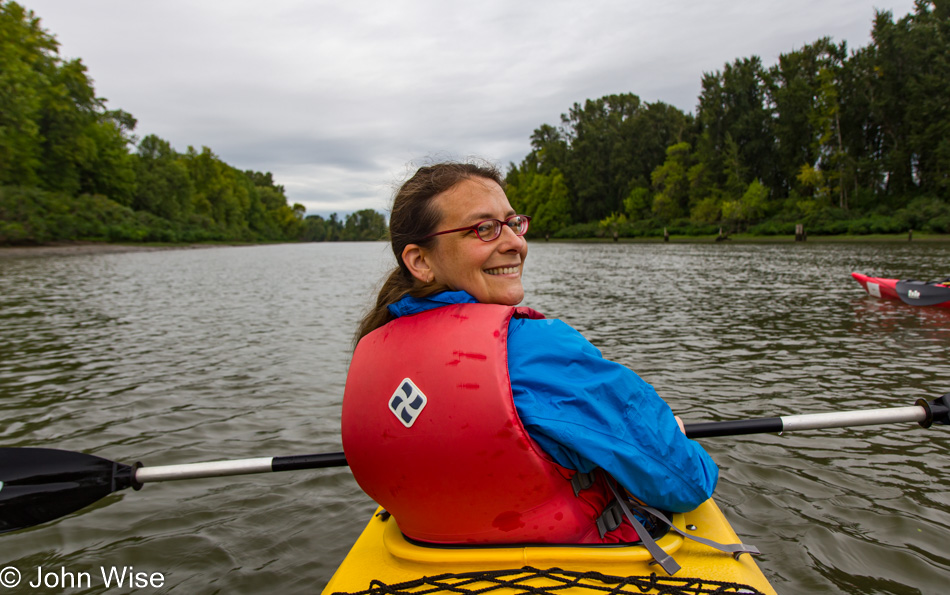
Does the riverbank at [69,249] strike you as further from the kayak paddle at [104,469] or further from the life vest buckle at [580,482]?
the life vest buckle at [580,482]

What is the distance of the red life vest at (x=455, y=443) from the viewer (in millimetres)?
1722

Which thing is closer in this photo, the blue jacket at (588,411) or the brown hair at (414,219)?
the blue jacket at (588,411)

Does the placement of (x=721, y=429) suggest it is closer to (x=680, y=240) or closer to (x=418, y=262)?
(x=418, y=262)

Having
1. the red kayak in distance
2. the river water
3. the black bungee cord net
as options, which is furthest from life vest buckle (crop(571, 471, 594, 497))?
the red kayak in distance

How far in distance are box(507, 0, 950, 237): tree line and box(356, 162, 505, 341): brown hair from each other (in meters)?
36.9

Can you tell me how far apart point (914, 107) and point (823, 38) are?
12.6m

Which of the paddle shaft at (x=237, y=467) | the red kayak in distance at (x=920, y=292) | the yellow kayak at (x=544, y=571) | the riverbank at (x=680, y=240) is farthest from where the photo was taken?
the riverbank at (x=680, y=240)

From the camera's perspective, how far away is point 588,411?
1.73 metres

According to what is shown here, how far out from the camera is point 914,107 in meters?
45.8

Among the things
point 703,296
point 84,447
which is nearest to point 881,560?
point 84,447

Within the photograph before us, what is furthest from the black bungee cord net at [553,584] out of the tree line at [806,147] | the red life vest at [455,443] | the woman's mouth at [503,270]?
the tree line at [806,147]

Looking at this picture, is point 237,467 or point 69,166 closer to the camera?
point 237,467

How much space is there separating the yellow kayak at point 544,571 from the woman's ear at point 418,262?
0.87 m

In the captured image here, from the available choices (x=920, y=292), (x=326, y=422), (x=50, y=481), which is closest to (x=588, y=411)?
(x=50, y=481)
